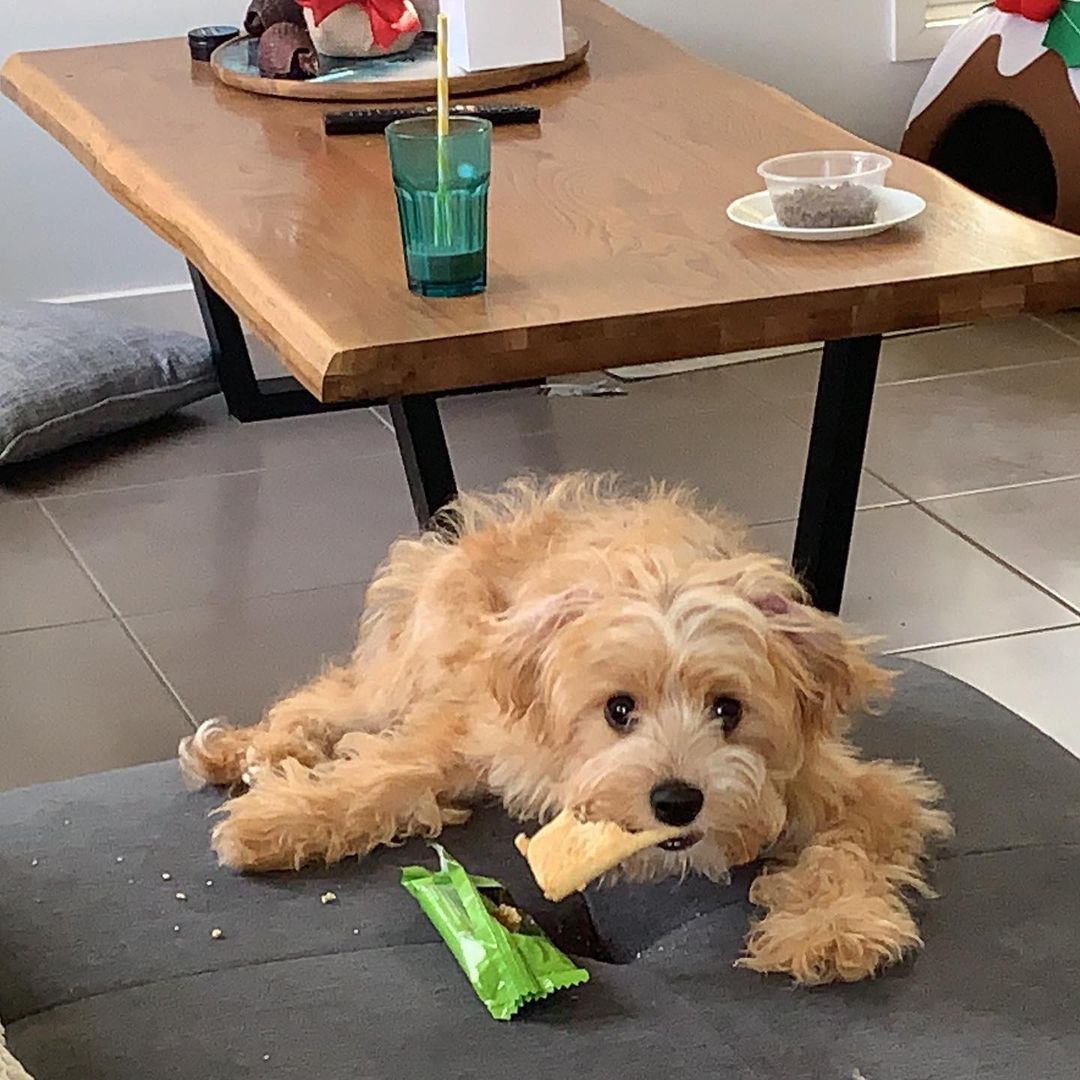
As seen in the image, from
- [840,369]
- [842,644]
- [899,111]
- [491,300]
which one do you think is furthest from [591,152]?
[899,111]

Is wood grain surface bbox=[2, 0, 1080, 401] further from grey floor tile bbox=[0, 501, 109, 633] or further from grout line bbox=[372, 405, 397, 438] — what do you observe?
grout line bbox=[372, 405, 397, 438]

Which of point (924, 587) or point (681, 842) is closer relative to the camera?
point (681, 842)

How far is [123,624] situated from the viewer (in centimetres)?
233

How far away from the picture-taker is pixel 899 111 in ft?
11.6

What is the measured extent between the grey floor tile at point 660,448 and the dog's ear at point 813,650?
120cm

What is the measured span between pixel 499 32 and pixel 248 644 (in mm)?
778

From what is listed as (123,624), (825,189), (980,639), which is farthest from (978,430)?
(123,624)

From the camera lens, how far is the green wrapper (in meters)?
1.29

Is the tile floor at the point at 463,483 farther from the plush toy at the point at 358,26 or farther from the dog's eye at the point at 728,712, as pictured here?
the dog's eye at the point at 728,712

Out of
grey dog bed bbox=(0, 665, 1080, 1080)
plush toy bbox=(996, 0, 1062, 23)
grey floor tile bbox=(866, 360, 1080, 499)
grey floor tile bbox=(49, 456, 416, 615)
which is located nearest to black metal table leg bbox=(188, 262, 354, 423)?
grey floor tile bbox=(49, 456, 416, 615)

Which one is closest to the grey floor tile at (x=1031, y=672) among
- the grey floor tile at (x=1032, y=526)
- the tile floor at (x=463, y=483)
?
the tile floor at (x=463, y=483)

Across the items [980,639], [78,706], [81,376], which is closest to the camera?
[78,706]

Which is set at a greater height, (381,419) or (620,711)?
(620,711)

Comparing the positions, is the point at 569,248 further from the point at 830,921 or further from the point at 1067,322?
the point at 1067,322
